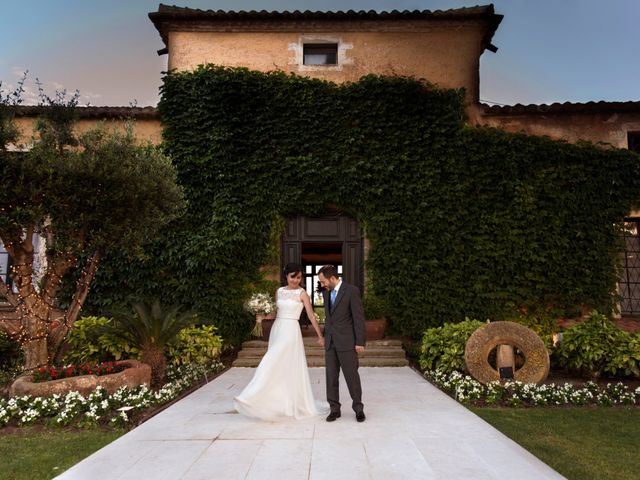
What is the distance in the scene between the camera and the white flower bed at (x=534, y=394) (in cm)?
694

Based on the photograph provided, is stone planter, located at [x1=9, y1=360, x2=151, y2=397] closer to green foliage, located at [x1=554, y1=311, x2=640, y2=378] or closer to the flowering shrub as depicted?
the flowering shrub

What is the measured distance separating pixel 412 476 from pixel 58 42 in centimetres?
1291

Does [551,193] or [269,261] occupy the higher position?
[551,193]

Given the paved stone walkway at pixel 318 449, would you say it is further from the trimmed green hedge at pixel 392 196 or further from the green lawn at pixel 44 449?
the trimmed green hedge at pixel 392 196

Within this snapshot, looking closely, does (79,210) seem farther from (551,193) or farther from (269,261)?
(551,193)

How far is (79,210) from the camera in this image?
24.3 feet

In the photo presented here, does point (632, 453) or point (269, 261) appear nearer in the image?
point (632, 453)

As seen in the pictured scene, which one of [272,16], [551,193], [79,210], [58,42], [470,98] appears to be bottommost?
[79,210]

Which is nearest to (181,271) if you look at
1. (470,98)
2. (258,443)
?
(258,443)

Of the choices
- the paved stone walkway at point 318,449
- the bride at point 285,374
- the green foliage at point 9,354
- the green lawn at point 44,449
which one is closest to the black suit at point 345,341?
the bride at point 285,374

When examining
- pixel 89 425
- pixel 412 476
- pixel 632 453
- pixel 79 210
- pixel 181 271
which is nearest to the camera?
pixel 412 476

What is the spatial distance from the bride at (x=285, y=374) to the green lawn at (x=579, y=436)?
7.64 feet

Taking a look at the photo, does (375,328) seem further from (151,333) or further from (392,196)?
(151,333)

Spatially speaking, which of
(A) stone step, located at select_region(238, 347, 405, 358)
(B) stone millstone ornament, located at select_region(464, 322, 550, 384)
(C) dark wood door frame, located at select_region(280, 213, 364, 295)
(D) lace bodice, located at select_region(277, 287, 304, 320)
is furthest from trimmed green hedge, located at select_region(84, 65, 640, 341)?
(D) lace bodice, located at select_region(277, 287, 304, 320)
